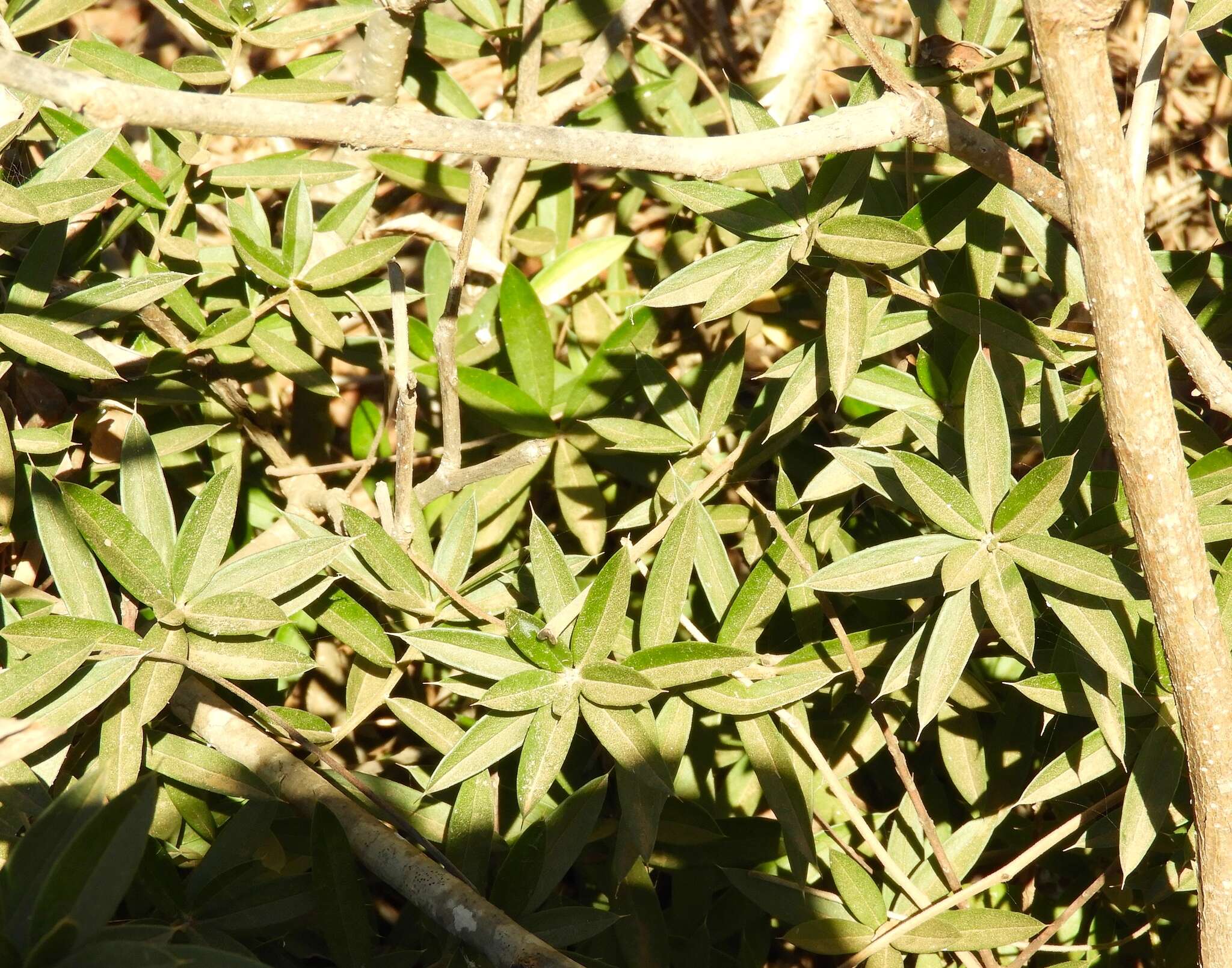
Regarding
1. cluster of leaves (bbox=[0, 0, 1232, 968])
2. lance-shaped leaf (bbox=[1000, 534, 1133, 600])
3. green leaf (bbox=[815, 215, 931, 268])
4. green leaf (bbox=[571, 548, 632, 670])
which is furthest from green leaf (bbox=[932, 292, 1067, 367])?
green leaf (bbox=[571, 548, 632, 670])

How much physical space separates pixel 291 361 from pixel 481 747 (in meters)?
0.53

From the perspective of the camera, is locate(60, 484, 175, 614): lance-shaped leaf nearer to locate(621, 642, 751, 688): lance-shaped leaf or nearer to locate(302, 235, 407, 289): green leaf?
locate(302, 235, 407, 289): green leaf

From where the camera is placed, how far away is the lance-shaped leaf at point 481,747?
3.02 ft

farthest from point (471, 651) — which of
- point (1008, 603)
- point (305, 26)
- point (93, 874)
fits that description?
point (305, 26)

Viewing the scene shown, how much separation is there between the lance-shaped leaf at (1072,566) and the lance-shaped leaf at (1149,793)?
0.67 feet

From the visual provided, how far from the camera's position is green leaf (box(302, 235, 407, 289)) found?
112 centimetres

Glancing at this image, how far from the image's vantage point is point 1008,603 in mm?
840

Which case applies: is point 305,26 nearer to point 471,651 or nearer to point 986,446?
point 471,651

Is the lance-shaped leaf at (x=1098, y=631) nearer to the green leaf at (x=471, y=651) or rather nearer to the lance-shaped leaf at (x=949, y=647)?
the lance-shaped leaf at (x=949, y=647)

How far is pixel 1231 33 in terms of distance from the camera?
107 cm

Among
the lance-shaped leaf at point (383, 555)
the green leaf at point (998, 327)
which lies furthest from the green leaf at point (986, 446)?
the lance-shaped leaf at point (383, 555)

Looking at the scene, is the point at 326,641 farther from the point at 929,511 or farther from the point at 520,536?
the point at 929,511

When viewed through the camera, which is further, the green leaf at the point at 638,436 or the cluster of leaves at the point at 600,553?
the green leaf at the point at 638,436

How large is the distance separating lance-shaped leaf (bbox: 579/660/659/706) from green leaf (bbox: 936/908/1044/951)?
439 mm
